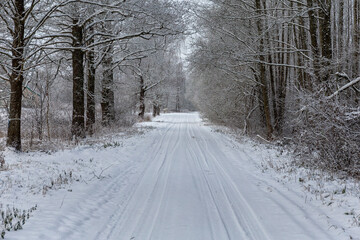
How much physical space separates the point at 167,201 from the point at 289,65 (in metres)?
8.39

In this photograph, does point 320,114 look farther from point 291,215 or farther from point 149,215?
point 149,215

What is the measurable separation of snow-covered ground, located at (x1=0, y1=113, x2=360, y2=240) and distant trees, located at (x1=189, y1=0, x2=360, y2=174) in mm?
1535

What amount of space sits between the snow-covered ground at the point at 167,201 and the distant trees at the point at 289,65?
5.04ft

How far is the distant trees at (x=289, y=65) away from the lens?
7.09 metres

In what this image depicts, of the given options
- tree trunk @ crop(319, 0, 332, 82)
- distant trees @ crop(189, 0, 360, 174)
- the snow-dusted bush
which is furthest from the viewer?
A: tree trunk @ crop(319, 0, 332, 82)

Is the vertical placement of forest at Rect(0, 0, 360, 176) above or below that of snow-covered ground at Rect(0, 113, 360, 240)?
above

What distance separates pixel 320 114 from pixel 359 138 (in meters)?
1.08

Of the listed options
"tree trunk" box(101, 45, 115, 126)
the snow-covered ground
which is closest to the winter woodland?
the snow-covered ground

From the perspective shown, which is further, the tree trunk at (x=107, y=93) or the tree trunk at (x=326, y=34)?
the tree trunk at (x=107, y=93)

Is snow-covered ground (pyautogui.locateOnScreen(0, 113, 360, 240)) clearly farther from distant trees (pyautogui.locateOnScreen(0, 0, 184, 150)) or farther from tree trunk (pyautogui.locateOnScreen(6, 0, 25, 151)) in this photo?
distant trees (pyautogui.locateOnScreen(0, 0, 184, 150))

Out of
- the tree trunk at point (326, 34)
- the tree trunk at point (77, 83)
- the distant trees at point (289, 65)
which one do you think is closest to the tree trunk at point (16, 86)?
the tree trunk at point (77, 83)

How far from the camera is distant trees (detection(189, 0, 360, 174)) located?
7086 mm

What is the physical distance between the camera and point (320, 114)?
7.09 metres

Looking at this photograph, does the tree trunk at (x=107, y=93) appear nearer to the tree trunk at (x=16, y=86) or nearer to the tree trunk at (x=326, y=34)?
the tree trunk at (x=16, y=86)
